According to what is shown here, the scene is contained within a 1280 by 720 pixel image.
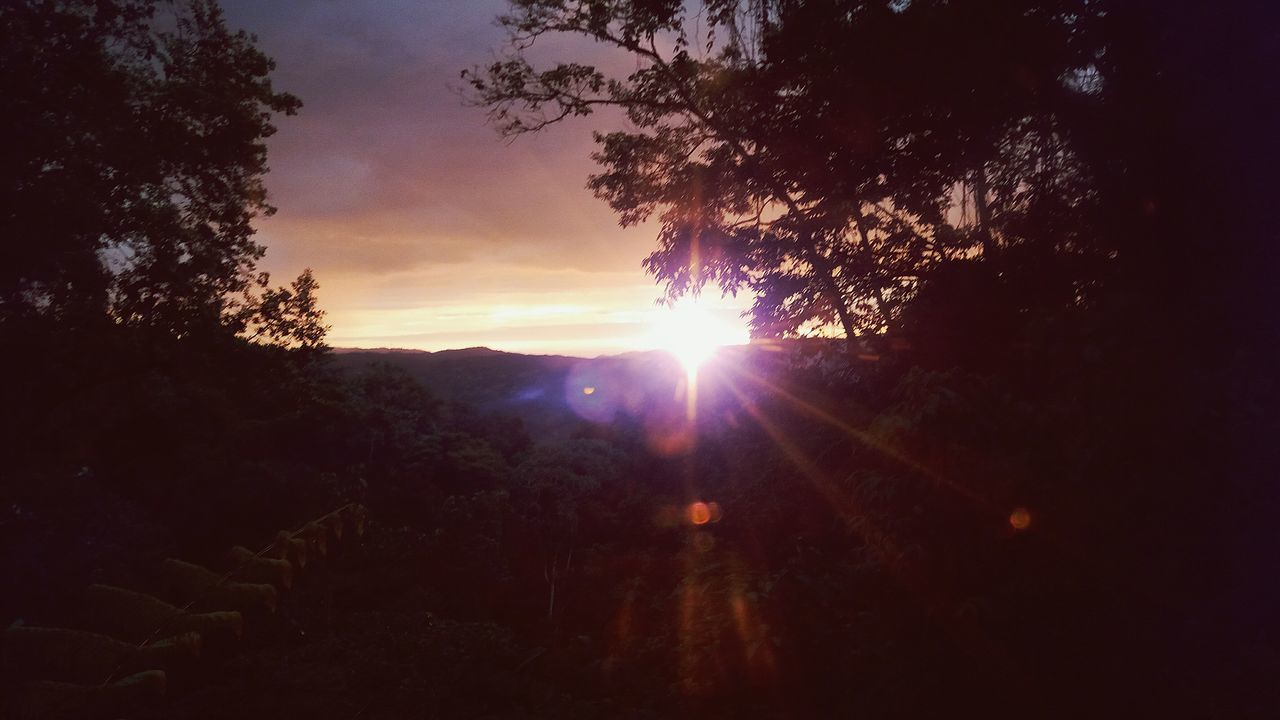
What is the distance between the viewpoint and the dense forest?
16.1ft

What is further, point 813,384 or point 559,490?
point 559,490

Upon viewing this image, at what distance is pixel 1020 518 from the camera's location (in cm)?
500

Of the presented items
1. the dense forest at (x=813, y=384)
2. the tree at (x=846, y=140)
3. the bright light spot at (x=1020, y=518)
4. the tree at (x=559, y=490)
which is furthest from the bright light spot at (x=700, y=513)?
the bright light spot at (x=1020, y=518)

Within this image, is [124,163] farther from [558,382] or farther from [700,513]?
[558,382]

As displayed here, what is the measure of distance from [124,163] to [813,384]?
491 inches

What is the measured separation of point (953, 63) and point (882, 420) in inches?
243

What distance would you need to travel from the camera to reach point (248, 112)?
13.8 metres

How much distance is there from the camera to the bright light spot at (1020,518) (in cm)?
496

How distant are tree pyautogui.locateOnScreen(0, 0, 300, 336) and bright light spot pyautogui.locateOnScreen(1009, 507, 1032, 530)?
13.5m

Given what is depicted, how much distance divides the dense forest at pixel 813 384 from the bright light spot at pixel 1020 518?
0.03 metres

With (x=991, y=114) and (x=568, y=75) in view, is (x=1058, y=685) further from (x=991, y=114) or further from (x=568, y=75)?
(x=568, y=75)

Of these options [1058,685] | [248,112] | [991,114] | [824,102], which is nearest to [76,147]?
[248,112]

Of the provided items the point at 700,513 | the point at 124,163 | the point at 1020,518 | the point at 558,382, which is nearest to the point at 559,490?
the point at 700,513

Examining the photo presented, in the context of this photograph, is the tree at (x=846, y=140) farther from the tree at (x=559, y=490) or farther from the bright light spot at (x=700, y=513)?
the bright light spot at (x=700, y=513)
